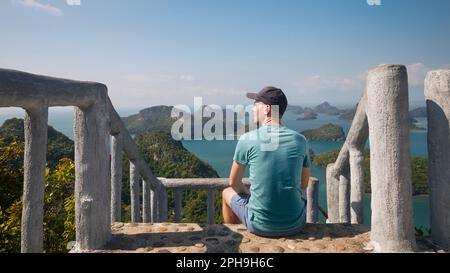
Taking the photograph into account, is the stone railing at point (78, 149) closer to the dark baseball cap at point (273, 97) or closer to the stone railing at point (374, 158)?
the stone railing at point (374, 158)

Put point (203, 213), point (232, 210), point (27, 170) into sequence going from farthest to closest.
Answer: point (203, 213)
point (232, 210)
point (27, 170)

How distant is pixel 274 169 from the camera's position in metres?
2.37

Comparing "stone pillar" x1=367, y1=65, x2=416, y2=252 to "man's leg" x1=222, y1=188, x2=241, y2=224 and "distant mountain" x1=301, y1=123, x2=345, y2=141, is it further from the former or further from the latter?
"distant mountain" x1=301, y1=123, x2=345, y2=141

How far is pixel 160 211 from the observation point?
502 cm

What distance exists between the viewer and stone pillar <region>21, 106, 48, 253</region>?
1.78 metres

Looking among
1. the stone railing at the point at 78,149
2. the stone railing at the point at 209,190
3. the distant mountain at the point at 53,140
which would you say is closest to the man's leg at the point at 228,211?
the stone railing at the point at 78,149

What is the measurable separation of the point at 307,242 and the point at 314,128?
32471mm

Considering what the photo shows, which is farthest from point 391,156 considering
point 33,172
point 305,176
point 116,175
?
point 116,175

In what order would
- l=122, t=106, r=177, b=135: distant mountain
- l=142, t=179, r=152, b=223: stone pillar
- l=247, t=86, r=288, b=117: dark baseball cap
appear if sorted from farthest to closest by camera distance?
l=122, t=106, r=177, b=135: distant mountain
l=142, t=179, r=152, b=223: stone pillar
l=247, t=86, r=288, b=117: dark baseball cap

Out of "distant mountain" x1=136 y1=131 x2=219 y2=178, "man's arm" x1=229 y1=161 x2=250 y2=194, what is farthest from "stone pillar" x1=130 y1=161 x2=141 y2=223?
"distant mountain" x1=136 y1=131 x2=219 y2=178

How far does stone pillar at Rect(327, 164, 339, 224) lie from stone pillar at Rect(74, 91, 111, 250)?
8.50ft

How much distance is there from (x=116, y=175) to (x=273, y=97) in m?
1.88
